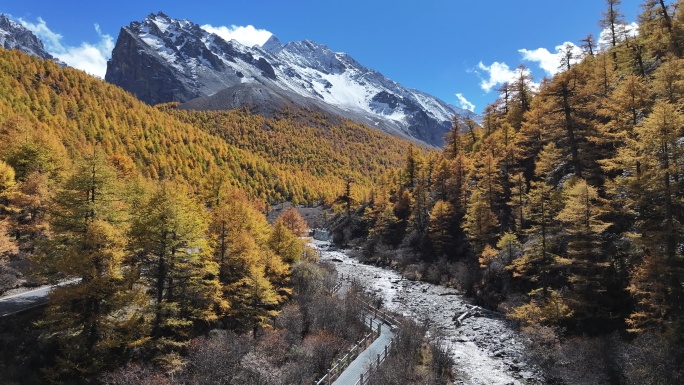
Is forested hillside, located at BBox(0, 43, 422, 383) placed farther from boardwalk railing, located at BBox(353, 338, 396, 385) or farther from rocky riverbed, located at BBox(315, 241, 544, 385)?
rocky riverbed, located at BBox(315, 241, 544, 385)

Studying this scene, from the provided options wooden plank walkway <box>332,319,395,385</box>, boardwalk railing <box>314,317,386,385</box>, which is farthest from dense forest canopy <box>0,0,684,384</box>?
wooden plank walkway <box>332,319,395,385</box>

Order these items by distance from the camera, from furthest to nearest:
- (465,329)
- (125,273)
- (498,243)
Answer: (498,243) → (465,329) → (125,273)

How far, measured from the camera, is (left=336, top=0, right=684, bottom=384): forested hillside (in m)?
20.6

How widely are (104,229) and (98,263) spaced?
2.50 metres

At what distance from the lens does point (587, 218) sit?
2597 centimetres

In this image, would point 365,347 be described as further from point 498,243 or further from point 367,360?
point 498,243

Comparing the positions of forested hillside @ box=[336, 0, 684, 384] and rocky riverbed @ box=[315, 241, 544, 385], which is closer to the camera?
forested hillside @ box=[336, 0, 684, 384]

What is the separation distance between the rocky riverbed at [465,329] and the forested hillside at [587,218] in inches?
69.2

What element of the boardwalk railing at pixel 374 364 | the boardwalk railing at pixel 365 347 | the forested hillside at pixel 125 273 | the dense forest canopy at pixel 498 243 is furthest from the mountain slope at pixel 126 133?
the boardwalk railing at pixel 374 364

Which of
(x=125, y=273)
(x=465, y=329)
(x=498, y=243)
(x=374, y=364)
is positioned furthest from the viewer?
(x=498, y=243)

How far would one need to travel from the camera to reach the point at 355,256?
74.6m

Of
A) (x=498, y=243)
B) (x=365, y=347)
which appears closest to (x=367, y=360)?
(x=365, y=347)

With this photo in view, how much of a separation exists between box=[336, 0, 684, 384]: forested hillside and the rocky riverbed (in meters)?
1.76

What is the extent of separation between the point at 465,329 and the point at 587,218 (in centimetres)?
1397
